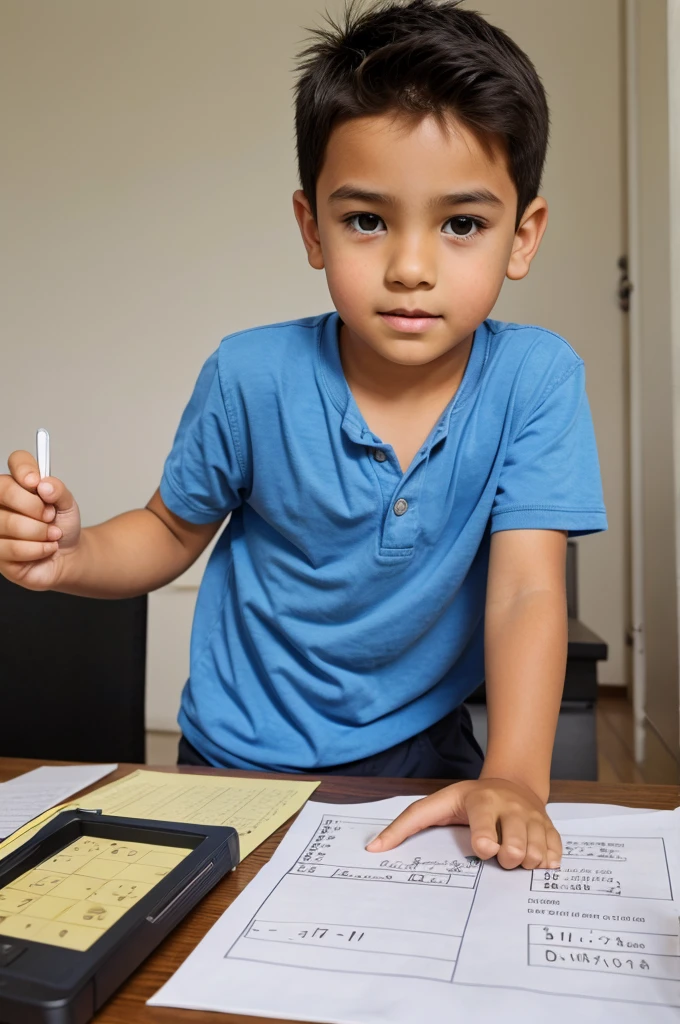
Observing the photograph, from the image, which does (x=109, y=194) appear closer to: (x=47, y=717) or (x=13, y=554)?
(x=47, y=717)

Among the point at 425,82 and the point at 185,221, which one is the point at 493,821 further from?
the point at 185,221

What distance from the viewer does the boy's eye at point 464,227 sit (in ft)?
2.09

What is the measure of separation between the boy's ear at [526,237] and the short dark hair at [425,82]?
0.04 ft

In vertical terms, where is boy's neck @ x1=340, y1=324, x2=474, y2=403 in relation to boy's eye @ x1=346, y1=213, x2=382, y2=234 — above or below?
below

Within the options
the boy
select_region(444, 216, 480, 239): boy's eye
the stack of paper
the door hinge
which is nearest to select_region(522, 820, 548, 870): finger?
the boy

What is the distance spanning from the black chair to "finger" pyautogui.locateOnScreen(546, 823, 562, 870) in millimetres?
571

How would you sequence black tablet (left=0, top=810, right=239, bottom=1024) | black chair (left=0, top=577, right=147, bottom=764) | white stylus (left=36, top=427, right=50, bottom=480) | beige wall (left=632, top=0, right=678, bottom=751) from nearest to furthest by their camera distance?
black tablet (left=0, top=810, right=239, bottom=1024) → white stylus (left=36, top=427, right=50, bottom=480) → black chair (left=0, top=577, right=147, bottom=764) → beige wall (left=632, top=0, right=678, bottom=751)

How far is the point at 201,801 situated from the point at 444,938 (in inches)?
9.8

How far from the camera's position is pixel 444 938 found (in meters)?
0.37

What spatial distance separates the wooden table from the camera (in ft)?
1.06

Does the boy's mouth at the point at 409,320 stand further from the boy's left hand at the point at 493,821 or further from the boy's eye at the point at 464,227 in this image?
the boy's left hand at the point at 493,821

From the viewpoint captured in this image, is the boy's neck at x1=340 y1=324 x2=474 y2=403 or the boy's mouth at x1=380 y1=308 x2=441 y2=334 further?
the boy's neck at x1=340 y1=324 x2=474 y2=403

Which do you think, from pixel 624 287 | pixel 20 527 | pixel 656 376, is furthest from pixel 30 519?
pixel 624 287

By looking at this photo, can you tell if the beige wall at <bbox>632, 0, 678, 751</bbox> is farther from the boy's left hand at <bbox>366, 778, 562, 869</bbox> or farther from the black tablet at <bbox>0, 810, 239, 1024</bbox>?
the black tablet at <bbox>0, 810, 239, 1024</bbox>
